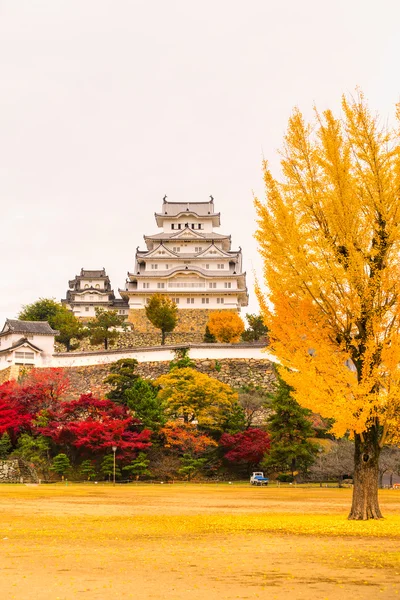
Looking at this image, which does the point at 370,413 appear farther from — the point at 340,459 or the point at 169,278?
the point at 169,278

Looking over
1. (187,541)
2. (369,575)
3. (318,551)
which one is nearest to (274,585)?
(369,575)

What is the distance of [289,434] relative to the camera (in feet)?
110

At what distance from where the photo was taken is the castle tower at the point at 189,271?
58.8 metres

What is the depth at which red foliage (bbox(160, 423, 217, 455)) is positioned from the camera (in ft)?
116

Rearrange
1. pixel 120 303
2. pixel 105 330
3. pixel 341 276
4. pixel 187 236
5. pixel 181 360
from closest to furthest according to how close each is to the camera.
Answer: pixel 341 276
pixel 181 360
pixel 105 330
pixel 187 236
pixel 120 303

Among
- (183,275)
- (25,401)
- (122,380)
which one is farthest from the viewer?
(183,275)

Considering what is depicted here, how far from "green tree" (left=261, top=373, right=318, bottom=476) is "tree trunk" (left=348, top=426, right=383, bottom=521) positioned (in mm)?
18331

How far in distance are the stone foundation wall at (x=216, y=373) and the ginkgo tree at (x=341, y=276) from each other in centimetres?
2877

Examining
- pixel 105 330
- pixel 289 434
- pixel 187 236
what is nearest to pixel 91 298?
pixel 187 236

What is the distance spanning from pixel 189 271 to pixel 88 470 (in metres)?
27.4

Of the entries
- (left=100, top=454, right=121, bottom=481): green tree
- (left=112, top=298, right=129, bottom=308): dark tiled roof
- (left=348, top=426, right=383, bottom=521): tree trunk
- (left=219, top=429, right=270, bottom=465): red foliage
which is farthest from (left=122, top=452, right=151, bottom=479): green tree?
(left=112, top=298, right=129, bottom=308): dark tiled roof

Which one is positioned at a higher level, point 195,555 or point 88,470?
point 88,470

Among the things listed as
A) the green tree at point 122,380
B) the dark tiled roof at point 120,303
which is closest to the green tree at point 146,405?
the green tree at point 122,380

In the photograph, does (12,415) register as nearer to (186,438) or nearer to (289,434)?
(186,438)
